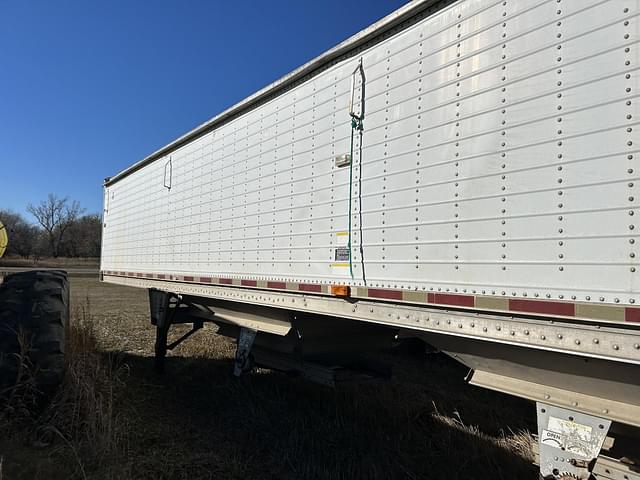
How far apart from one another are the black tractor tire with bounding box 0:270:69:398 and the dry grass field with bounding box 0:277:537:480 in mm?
253

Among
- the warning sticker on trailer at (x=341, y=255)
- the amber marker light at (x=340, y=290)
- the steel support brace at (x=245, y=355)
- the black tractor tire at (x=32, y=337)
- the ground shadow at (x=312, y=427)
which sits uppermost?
the warning sticker on trailer at (x=341, y=255)

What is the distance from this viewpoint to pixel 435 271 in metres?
2.85

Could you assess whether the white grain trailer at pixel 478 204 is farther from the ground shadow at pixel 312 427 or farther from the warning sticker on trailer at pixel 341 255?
the ground shadow at pixel 312 427

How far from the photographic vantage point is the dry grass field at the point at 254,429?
3.56 meters

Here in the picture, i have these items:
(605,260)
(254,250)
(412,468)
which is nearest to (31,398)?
(254,250)

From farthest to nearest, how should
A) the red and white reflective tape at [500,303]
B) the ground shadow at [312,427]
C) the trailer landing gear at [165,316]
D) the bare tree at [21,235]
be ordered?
1. the bare tree at [21,235]
2. the trailer landing gear at [165,316]
3. the ground shadow at [312,427]
4. the red and white reflective tape at [500,303]

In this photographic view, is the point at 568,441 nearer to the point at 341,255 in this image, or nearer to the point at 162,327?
the point at 341,255

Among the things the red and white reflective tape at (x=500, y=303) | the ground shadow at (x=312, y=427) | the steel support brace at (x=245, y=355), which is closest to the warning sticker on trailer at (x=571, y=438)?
the red and white reflective tape at (x=500, y=303)

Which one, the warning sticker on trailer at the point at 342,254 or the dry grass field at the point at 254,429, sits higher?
the warning sticker on trailer at the point at 342,254

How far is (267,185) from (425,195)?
2110mm

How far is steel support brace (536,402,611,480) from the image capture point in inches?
90.4

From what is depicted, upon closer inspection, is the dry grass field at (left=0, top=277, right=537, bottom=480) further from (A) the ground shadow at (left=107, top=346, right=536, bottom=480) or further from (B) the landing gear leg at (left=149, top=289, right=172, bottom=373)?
(B) the landing gear leg at (left=149, top=289, right=172, bottom=373)

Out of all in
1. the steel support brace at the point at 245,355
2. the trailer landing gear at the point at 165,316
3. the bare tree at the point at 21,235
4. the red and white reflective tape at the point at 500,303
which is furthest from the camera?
the bare tree at the point at 21,235

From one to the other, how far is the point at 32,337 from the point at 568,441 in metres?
3.73
